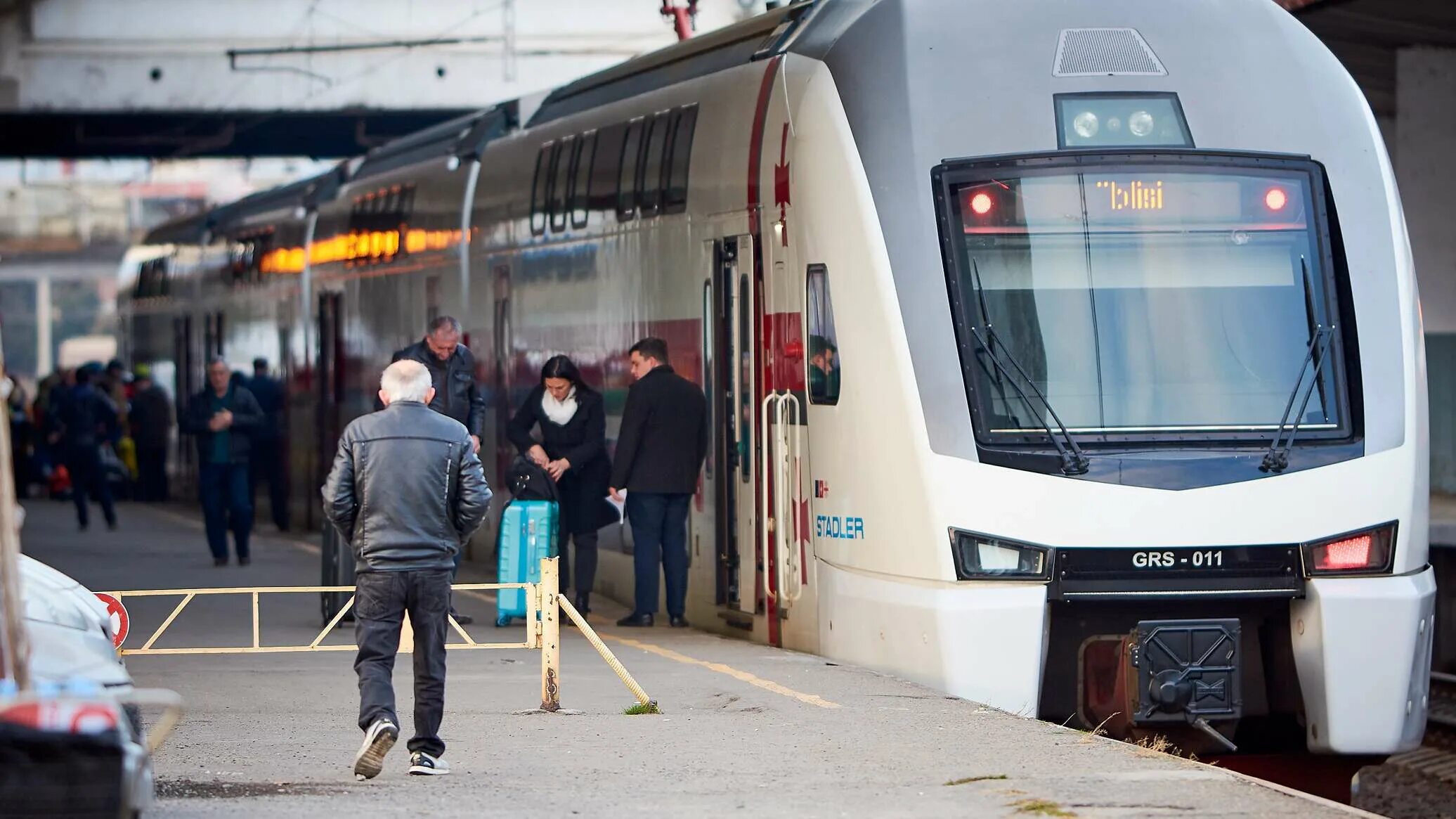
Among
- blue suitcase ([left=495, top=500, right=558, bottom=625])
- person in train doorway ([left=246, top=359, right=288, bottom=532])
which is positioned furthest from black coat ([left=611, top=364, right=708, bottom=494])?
person in train doorway ([left=246, top=359, right=288, bottom=532])

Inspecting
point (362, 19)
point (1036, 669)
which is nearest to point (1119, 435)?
point (1036, 669)

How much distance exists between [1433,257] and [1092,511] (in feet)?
44.5

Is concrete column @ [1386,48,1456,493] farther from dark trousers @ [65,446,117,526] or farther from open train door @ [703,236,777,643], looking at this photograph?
dark trousers @ [65,446,117,526]

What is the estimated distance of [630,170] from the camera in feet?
45.6

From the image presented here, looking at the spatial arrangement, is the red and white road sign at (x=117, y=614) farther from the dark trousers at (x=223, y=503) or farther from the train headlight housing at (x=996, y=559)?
the dark trousers at (x=223, y=503)

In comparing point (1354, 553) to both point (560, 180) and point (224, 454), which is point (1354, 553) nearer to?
point (560, 180)

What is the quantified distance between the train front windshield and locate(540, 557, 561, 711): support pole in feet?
6.13

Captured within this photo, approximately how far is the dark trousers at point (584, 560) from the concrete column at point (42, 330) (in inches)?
3388

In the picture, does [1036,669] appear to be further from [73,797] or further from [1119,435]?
[73,797]

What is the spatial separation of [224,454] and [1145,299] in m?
10.6

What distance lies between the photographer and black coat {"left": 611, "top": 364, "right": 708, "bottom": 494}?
42.4 ft

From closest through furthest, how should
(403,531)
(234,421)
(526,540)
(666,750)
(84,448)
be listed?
(403,531), (666,750), (526,540), (234,421), (84,448)

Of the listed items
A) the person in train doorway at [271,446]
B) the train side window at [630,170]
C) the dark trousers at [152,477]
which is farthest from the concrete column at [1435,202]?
the dark trousers at [152,477]

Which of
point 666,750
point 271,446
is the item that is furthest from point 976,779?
point 271,446
